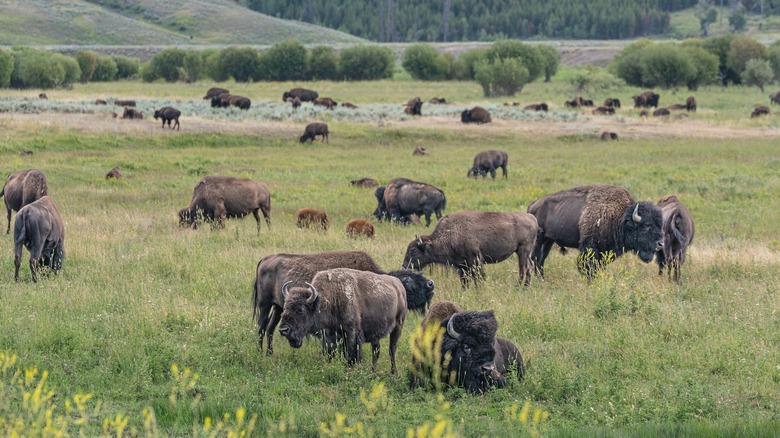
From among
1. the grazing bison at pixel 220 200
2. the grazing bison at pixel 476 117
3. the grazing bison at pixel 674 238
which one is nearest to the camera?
the grazing bison at pixel 674 238

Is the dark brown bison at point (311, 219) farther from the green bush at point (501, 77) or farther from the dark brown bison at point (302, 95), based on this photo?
the green bush at point (501, 77)

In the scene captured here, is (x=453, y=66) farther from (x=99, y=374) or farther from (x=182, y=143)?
(x=99, y=374)

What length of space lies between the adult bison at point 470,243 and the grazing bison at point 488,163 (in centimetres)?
1593

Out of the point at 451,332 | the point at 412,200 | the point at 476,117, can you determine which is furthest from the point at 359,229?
the point at 476,117

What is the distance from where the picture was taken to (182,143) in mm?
37031

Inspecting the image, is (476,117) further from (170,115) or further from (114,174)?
(114,174)

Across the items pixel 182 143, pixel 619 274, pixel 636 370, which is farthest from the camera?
pixel 182 143

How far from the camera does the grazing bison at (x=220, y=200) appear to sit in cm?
1811

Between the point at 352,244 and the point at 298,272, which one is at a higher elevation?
the point at 298,272

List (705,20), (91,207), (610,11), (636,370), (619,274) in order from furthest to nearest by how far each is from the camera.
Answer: (610,11) < (705,20) < (91,207) < (619,274) < (636,370)

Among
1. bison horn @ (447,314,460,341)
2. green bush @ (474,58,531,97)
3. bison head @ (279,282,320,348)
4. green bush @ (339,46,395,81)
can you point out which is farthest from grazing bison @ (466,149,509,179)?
green bush @ (339,46,395,81)

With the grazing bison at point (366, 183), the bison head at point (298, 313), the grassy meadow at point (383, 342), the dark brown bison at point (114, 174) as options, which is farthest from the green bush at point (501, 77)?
the bison head at point (298, 313)

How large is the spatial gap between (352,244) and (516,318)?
20.3 feet

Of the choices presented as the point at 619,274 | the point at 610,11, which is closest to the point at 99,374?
the point at 619,274
